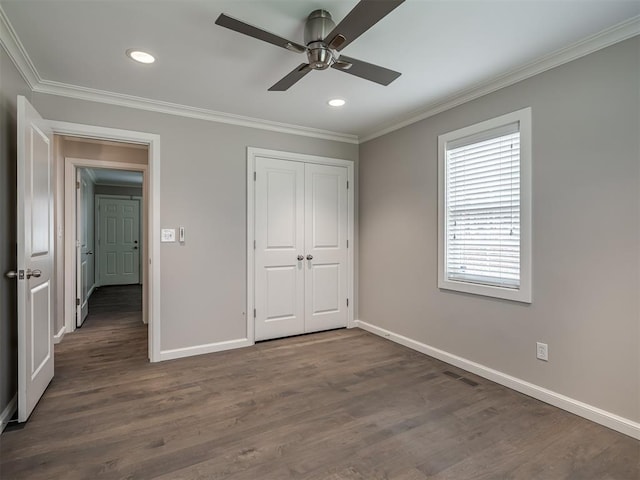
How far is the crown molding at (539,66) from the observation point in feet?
6.79

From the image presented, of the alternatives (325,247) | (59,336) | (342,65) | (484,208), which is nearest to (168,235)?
(325,247)

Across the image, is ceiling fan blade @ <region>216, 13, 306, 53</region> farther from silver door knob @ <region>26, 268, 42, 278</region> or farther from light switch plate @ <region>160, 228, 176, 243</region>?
light switch plate @ <region>160, 228, 176, 243</region>

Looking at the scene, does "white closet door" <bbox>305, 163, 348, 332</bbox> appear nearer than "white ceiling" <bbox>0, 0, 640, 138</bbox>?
No

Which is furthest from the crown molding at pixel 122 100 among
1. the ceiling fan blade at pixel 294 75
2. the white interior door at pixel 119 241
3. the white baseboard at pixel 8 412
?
the white interior door at pixel 119 241

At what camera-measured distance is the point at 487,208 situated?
2.90m

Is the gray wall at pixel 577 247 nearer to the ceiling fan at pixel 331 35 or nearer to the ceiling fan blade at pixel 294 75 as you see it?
the ceiling fan at pixel 331 35

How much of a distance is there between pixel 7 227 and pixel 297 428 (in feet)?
7.42

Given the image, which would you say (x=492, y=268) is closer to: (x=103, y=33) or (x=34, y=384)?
(x=103, y=33)

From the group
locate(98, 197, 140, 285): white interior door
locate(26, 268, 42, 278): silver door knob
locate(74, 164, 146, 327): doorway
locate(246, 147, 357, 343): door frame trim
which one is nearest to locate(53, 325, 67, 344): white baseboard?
locate(26, 268, 42, 278): silver door knob

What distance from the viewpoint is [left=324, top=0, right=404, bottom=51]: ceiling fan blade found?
1484mm

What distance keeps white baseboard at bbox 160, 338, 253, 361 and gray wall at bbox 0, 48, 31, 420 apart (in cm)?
115

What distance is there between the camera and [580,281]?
90.3 inches

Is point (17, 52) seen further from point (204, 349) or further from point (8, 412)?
point (204, 349)

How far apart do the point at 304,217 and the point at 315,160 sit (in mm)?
702
